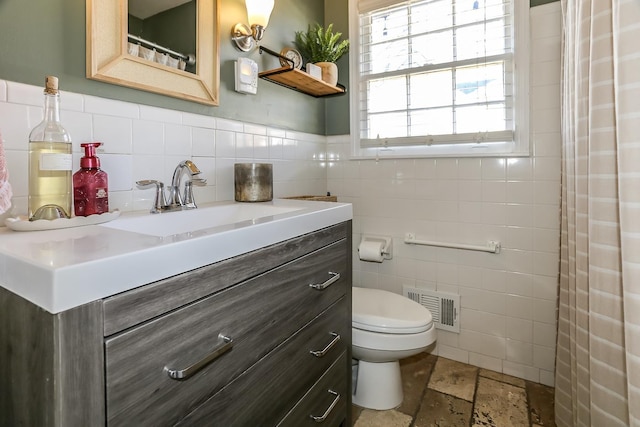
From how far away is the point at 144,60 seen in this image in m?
1.13

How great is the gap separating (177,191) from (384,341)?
991 millimetres

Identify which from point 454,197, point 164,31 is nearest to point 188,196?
point 164,31

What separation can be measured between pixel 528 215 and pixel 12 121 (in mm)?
2000

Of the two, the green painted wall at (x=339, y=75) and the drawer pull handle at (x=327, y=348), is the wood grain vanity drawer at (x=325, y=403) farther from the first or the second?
the green painted wall at (x=339, y=75)

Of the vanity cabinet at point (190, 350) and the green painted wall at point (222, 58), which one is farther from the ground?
the green painted wall at point (222, 58)

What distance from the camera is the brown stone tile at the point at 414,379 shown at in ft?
5.17

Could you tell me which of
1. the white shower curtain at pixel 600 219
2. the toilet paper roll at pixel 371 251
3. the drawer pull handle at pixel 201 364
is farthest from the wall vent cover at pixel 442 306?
the drawer pull handle at pixel 201 364

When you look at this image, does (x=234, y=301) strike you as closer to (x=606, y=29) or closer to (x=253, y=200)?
(x=253, y=200)

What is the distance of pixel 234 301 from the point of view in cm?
73

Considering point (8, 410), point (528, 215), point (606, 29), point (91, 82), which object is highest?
point (606, 29)

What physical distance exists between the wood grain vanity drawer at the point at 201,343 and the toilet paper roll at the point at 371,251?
38.3 inches

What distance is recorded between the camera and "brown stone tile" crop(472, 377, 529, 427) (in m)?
1.46

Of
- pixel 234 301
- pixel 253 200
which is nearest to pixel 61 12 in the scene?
pixel 253 200

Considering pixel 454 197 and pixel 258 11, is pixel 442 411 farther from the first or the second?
pixel 258 11
